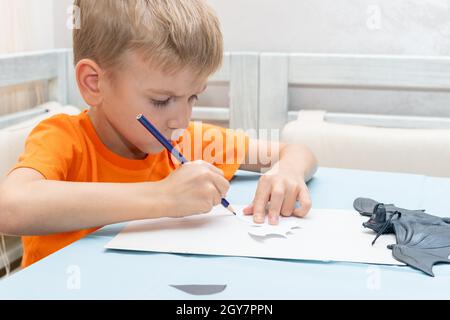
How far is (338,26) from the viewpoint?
163cm

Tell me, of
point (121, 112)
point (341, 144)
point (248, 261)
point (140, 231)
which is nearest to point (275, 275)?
point (248, 261)

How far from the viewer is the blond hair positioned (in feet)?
2.77

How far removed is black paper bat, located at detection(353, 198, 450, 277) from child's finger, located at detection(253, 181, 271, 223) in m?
0.13

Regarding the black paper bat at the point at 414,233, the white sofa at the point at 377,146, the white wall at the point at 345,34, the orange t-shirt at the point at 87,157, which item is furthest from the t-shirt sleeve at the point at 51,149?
the white wall at the point at 345,34

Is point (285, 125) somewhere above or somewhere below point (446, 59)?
below

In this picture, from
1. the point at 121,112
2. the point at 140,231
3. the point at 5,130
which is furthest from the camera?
the point at 5,130

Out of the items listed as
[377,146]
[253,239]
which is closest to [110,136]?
[253,239]

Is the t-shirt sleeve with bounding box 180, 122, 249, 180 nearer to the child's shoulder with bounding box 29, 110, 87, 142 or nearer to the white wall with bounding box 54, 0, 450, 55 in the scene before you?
the child's shoulder with bounding box 29, 110, 87, 142

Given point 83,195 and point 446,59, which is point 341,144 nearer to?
point 446,59

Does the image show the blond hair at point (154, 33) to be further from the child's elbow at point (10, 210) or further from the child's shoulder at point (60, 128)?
the child's elbow at point (10, 210)

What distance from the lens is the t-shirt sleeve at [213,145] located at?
3.61 ft

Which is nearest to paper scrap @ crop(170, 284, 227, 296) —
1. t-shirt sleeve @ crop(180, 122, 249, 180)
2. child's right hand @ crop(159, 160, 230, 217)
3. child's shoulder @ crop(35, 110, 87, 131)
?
child's right hand @ crop(159, 160, 230, 217)

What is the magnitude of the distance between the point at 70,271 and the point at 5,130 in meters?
0.86

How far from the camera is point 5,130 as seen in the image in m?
1.38
